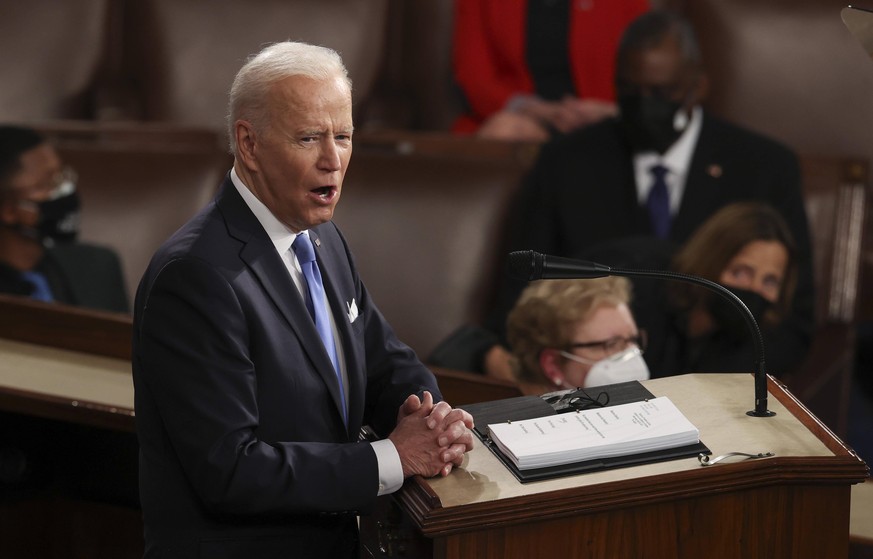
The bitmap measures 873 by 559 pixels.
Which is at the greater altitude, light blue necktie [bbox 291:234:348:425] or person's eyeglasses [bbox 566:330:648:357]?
light blue necktie [bbox 291:234:348:425]

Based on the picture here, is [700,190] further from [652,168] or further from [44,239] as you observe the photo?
[44,239]

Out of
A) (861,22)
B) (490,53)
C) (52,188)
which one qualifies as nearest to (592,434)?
(861,22)

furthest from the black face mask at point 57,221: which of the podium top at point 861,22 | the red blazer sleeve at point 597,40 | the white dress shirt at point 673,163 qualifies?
the podium top at point 861,22

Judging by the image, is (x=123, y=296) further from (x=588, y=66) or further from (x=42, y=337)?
(x=588, y=66)

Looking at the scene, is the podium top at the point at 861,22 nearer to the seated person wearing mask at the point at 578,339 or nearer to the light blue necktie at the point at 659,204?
the seated person wearing mask at the point at 578,339

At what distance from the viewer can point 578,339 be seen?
89.7 inches

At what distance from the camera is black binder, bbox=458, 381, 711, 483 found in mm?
1373

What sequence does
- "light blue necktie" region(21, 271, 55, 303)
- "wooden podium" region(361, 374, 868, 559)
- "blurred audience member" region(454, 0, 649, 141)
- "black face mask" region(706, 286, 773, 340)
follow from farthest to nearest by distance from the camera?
"blurred audience member" region(454, 0, 649, 141), "light blue necktie" region(21, 271, 55, 303), "black face mask" region(706, 286, 773, 340), "wooden podium" region(361, 374, 868, 559)

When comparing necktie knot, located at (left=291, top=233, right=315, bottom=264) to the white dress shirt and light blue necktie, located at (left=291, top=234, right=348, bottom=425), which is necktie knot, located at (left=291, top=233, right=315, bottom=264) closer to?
light blue necktie, located at (left=291, top=234, right=348, bottom=425)

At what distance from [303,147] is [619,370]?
995 mm

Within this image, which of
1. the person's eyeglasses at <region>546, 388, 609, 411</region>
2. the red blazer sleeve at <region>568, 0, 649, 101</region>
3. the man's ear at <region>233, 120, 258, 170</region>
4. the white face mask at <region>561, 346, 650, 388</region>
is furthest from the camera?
the red blazer sleeve at <region>568, 0, 649, 101</region>

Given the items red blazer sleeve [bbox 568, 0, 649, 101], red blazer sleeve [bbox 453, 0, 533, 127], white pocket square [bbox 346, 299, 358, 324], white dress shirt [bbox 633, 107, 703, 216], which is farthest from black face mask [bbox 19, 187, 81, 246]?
white pocket square [bbox 346, 299, 358, 324]

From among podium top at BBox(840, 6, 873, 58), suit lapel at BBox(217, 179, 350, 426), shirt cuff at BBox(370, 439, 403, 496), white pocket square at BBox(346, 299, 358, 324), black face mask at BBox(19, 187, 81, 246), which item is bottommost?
black face mask at BBox(19, 187, 81, 246)

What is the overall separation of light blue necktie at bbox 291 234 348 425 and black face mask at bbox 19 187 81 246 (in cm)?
186
